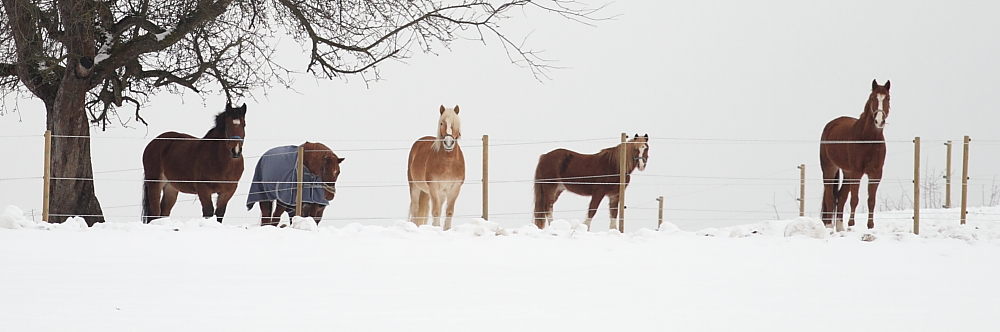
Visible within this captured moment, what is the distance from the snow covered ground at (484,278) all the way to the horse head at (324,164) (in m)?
2.51

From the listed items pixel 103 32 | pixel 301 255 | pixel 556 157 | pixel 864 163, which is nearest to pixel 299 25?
pixel 103 32

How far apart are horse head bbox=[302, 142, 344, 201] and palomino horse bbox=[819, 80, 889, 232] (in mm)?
5926

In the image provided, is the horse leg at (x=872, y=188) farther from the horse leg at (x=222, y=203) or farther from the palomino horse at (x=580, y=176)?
the horse leg at (x=222, y=203)

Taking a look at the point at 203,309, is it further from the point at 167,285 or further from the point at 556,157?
the point at 556,157

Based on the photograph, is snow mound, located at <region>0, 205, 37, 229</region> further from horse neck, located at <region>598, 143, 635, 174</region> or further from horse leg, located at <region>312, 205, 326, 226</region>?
horse neck, located at <region>598, 143, 635, 174</region>

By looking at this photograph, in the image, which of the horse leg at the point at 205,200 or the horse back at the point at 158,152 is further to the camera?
the horse back at the point at 158,152

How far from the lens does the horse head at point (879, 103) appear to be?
10.5 m

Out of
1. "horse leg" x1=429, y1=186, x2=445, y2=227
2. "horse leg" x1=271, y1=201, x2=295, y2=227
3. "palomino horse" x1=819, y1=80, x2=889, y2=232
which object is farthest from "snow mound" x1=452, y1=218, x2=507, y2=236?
"palomino horse" x1=819, y1=80, x2=889, y2=232

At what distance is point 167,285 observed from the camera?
5285 millimetres

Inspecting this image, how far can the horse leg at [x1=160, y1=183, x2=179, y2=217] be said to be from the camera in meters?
12.1

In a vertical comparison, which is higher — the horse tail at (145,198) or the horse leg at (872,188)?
the horse leg at (872,188)

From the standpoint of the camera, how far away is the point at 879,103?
1055cm

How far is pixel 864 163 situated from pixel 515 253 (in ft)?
18.8

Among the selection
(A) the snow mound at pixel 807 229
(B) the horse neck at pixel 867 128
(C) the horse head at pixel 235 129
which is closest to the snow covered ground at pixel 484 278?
(A) the snow mound at pixel 807 229
